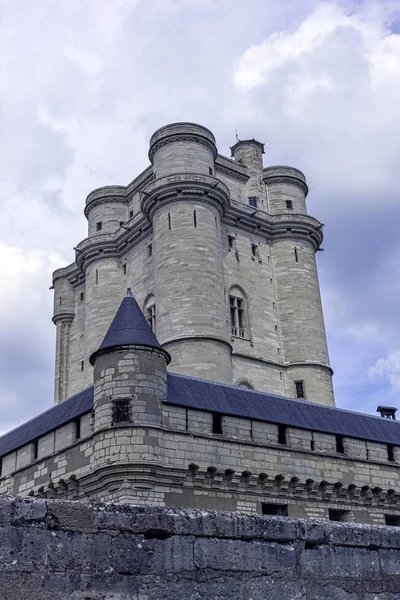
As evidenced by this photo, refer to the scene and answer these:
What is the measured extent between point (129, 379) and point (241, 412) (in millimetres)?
3259

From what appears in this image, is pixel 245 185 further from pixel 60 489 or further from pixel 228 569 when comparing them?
pixel 228 569

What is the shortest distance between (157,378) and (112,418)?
1.45 meters

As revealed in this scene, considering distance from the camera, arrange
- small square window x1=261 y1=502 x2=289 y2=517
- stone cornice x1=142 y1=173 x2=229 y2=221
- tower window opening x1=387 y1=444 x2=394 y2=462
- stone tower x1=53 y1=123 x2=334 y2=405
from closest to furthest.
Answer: small square window x1=261 y1=502 x2=289 y2=517, tower window opening x1=387 y1=444 x2=394 y2=462, stone tower x1=53 y1=123 x2=334 y2=405, stone cornice x1=142 y1=173 x2=229 y2=221

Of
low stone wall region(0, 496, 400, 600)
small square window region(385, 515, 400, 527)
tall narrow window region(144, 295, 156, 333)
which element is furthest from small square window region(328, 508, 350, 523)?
tall narrow window region(144, 295, 156, 333)

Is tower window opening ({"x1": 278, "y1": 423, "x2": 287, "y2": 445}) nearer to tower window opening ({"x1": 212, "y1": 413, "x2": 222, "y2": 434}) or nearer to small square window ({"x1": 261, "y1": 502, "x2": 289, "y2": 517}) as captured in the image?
small square window ({"x1": 261, "y1": 502, "x2": 289, "y2": 517})

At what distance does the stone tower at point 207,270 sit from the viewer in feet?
97.0

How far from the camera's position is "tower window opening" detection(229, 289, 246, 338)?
105 feet

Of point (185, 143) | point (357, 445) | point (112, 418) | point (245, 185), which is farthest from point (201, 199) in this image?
point (112, 418)

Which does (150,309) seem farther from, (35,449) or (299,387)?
(35,449)

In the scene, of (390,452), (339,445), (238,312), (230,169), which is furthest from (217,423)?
(230,169)

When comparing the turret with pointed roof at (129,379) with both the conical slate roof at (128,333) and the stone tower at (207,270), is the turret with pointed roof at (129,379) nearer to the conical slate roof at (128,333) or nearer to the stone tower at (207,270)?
the conical slate roof at (128,333)

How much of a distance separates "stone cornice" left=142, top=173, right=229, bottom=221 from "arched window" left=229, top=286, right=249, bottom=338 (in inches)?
156

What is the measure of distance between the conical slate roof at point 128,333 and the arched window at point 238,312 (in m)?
13.7

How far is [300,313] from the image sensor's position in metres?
33.9
